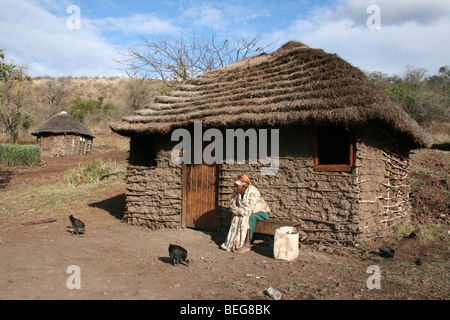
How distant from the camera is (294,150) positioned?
626 centimetres

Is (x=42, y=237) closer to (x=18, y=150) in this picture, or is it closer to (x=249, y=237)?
(x=249, y=237)

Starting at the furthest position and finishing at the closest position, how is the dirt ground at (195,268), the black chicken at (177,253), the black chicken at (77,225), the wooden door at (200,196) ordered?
the wooden door at (200,196) < the black chicken at (77,225) < the black chicken at (177,253) < the dirt ground at (195,268)

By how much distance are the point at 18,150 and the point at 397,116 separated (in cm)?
1822

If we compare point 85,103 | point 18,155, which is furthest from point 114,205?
point 85,103

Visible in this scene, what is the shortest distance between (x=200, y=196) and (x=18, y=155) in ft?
47.9

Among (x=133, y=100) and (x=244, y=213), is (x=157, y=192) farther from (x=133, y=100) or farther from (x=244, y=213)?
(x=133, y=100)

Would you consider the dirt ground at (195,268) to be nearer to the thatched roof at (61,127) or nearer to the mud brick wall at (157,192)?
the mud brick wall at (157,192)

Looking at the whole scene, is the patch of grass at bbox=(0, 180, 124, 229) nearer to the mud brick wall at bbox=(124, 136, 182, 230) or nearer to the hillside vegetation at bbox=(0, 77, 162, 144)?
the mud brick wall at bbox=(124, 136, 182, 230)

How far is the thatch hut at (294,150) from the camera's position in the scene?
19.1 ft

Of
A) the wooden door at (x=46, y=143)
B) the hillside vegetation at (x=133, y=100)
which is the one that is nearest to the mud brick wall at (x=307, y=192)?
the hillside vegetation at (x=133, y=100)

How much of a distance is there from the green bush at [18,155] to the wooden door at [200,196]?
13.9 metres

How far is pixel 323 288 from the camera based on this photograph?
13.7 feet

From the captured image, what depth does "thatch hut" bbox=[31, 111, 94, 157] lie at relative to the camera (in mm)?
21188
